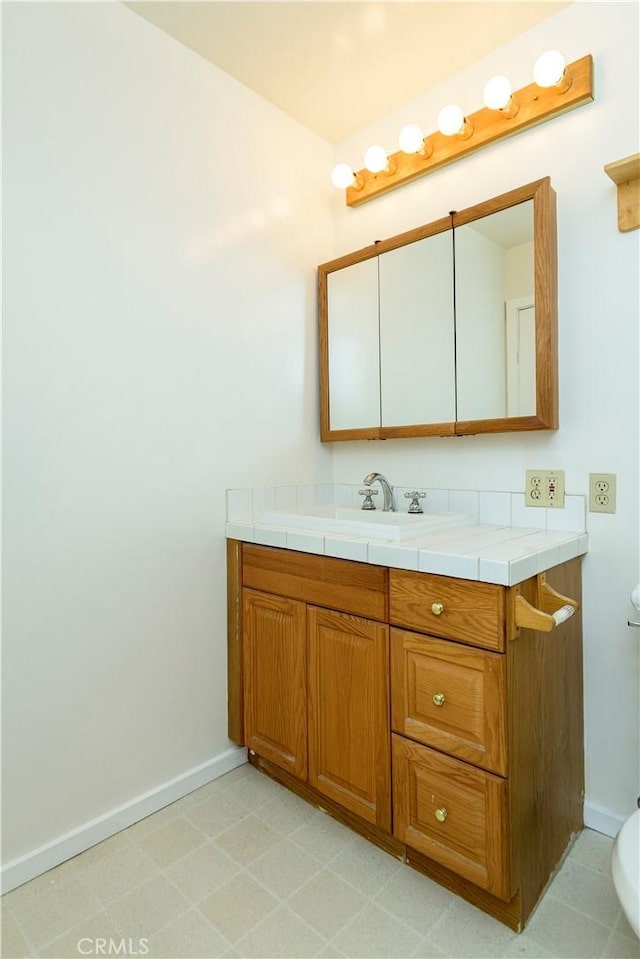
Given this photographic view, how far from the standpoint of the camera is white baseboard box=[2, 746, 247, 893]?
1321 millimetres

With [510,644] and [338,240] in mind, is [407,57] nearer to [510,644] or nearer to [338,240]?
[338,240]

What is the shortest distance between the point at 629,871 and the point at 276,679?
1013 millimetres

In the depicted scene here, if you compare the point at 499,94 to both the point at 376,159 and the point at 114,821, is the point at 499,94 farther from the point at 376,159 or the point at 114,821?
the point at 114,821

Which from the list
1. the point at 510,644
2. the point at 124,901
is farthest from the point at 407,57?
the point at 124,901

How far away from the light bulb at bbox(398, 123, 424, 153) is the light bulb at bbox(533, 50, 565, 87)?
412mm

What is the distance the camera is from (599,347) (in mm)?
1476

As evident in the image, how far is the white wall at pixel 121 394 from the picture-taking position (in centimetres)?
134

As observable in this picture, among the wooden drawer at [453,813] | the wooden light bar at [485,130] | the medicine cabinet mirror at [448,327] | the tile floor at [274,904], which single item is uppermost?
the wooden light bar at [485,130]

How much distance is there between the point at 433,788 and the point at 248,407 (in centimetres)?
131

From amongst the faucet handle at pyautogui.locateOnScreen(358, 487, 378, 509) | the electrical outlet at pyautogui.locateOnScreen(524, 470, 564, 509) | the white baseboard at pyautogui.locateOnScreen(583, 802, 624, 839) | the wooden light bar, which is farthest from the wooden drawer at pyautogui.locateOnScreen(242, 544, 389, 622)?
the wooden light bar

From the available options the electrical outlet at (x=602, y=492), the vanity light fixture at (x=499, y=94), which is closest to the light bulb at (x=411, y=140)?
the vanity light fixture at (x=499, y=94)

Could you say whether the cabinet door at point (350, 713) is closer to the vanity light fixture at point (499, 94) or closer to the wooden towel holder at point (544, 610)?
the wooden towel holder at point (544, 610)

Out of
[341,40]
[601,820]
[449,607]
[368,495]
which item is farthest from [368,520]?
[341,40]

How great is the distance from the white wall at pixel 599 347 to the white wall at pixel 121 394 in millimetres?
963
